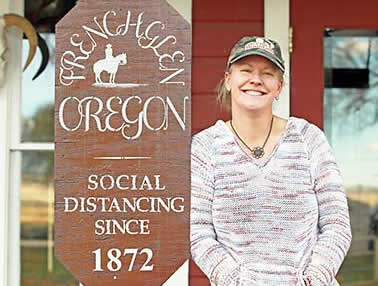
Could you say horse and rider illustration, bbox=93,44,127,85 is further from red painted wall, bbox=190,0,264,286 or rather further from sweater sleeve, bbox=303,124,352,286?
red painted wall, bbox=190,0,264,286

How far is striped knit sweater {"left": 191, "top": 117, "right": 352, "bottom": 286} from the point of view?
199 centimetres

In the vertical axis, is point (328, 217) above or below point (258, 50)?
below

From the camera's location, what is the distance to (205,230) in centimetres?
202

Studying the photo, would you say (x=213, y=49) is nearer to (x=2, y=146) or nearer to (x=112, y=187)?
(x=2, y=146)

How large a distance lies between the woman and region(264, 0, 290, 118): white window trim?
1179mm

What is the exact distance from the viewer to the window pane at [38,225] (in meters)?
3.30

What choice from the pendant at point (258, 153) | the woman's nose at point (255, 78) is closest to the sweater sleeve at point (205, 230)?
A: the pendant at point (258, 153)

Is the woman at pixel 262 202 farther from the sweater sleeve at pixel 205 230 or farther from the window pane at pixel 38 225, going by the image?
the window pane at pixel 38 225

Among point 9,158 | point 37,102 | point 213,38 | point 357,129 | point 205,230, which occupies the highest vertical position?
point 213,38

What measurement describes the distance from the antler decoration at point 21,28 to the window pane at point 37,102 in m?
0.03

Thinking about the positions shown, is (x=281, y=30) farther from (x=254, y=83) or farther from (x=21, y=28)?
(x=254, y=83)

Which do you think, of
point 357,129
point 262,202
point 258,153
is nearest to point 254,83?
point 258,153

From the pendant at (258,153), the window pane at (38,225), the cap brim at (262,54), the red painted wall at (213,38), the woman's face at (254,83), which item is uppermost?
the red painted wall at (213,38)

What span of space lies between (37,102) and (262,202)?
1.58 m
